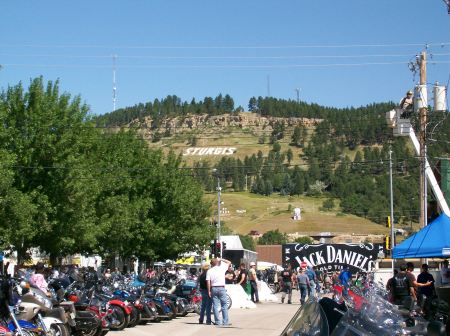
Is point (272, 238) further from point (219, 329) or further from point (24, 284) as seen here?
point (24, 284)

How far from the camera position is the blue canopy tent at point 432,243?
20344 millimetres

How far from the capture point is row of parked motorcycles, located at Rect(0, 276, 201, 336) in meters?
14.4

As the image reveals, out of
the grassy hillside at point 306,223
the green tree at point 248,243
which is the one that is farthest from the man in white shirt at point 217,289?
the grassy hillside at point 306,223

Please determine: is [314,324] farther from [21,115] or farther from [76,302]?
[21,115]

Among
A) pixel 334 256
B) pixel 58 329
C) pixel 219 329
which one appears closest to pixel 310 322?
pixel 58 329

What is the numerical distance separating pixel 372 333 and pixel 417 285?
42.5 ft

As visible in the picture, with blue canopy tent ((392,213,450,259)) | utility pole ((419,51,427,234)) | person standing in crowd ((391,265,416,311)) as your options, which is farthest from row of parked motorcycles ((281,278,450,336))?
utility pole ((419,51,427,234))

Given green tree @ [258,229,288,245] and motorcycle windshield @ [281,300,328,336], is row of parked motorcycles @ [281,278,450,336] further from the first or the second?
green tree @ [258,229,288,245]

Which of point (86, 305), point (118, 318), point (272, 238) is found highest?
point (86, 305)

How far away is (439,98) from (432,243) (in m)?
11.4

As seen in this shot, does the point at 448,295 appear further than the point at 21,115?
No

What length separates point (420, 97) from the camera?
30.5m

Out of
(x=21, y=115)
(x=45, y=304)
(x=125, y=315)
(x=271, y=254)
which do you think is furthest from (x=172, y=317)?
(x=271, y=254)

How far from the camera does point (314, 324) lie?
8.54 meters
